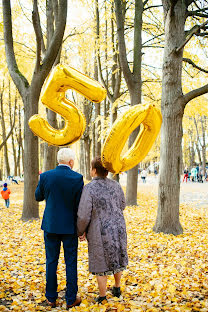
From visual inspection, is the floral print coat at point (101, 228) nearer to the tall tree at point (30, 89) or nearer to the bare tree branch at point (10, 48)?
the tall tree at point (30, 89)

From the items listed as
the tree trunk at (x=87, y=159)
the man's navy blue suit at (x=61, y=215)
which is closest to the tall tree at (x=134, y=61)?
the man's navy blue suit at (x=61, y=215)

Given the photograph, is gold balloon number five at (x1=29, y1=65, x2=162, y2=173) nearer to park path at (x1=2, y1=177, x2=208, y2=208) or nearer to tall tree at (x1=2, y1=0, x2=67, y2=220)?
tall tree at (x1=2, y1=0, x2=67, y2=220)

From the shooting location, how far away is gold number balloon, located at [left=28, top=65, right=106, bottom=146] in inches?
96.7

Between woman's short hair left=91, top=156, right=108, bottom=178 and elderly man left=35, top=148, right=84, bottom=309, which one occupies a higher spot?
woman's short hair left=91, top=156, right=108, bottom=178

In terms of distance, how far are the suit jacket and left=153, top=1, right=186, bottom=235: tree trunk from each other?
11.4 ft

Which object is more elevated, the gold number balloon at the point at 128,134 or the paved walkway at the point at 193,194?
the gold number balloon at the point at 128,134

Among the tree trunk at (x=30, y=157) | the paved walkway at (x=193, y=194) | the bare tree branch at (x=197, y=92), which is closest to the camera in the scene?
the bare tree branch at (x=197, y=92)

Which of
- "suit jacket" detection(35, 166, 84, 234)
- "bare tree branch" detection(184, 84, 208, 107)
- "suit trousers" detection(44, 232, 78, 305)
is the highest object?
"bare tree branch" detection(184, 84, 208, 107)

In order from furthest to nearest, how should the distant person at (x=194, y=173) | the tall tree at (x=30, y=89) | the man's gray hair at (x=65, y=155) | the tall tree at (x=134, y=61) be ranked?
the distant person at (x=194, y=173) < the tall tree at (x=134, y=61) < the tall tree at (x=30, y=89) < the man's gray hair at (x=65, y=155)

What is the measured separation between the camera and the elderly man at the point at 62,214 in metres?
2.84

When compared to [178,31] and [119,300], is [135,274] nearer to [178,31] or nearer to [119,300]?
[119,300]

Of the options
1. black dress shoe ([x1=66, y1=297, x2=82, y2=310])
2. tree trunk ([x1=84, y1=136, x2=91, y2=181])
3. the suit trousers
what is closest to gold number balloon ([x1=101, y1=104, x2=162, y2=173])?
the suit trousers

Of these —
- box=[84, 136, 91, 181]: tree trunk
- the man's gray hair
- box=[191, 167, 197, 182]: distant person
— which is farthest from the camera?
box=[191, 167, 197, 182]: distant person

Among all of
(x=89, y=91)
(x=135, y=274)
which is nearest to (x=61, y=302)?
(x=135, y=274)
